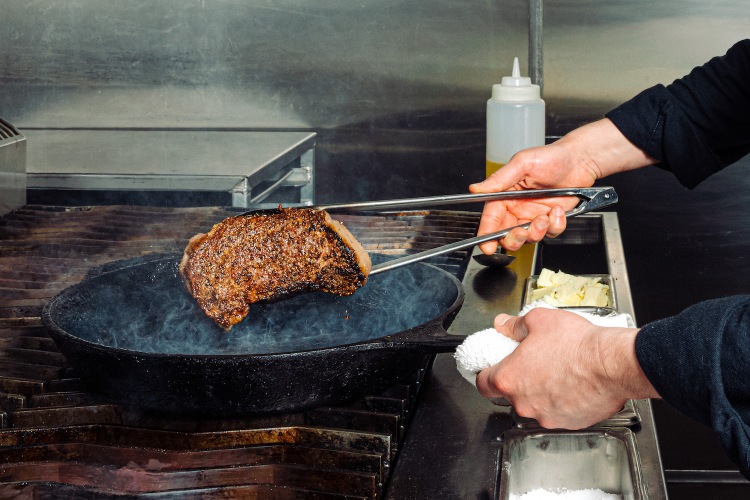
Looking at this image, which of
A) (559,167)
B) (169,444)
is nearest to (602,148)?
(559,167)

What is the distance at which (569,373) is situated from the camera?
1.05 metres

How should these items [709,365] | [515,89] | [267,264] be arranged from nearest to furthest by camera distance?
[709,365] < [267,264] < [515,89]

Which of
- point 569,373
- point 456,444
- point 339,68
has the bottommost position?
point 456,444

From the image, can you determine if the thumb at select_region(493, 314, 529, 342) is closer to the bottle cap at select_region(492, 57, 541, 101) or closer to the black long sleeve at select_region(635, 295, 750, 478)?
the black long sleeve at select_region(635, 295, 750, 478)

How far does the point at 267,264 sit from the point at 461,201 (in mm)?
363

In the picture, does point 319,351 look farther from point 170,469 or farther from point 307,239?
point 307,239

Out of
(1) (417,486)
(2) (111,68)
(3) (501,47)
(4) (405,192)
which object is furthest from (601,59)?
(1) (417,486)

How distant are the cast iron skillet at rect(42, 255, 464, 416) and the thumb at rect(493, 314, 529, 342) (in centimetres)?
8

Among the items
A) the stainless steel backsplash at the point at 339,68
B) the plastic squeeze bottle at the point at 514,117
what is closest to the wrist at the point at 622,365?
the plastic squeeze bottle at the point at 514,117

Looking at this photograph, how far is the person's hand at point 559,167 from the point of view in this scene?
1.76 metres

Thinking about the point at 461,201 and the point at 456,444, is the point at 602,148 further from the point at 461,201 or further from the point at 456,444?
the point at 456,444

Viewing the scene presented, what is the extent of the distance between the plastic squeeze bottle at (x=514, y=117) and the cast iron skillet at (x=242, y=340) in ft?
2.57

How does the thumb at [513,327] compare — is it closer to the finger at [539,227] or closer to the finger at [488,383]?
the finger at [488,383]

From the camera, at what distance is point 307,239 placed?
140 cm
